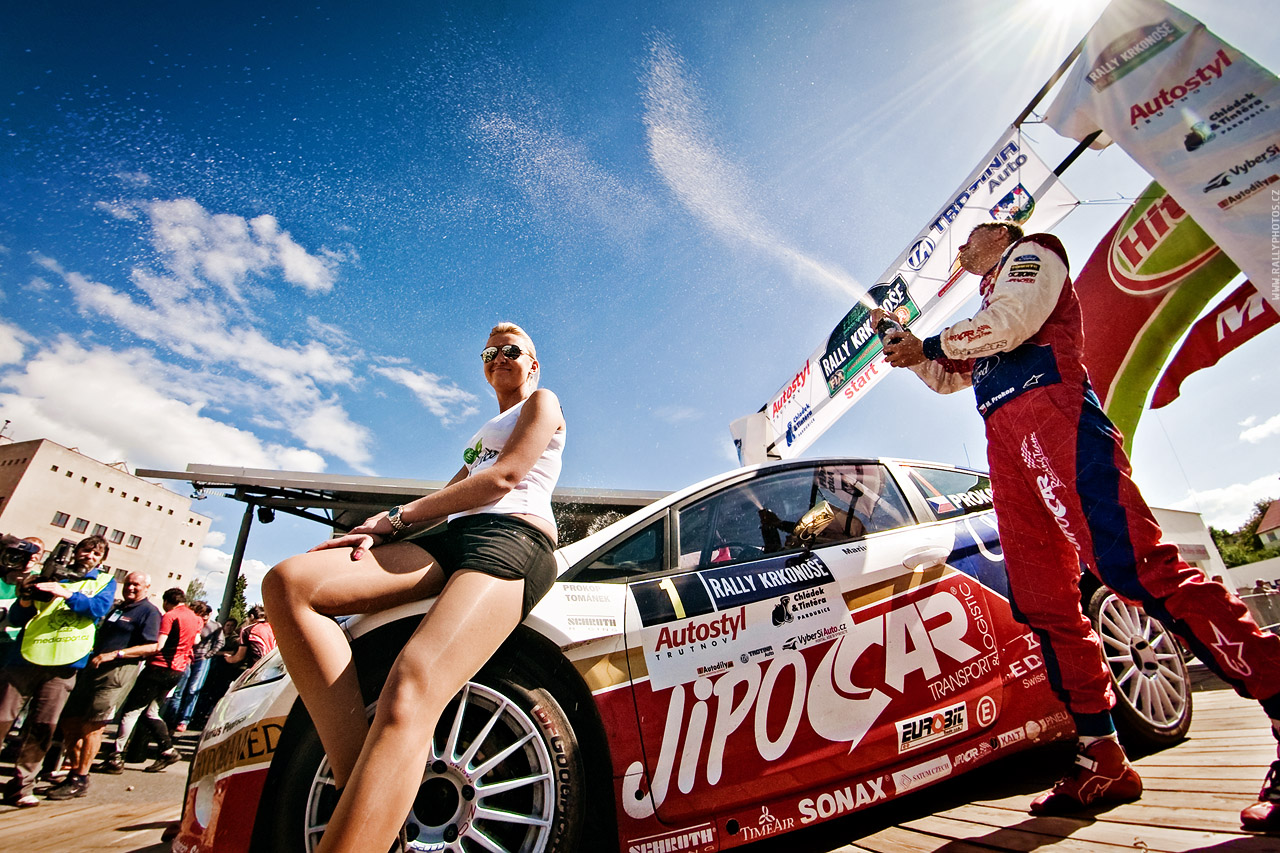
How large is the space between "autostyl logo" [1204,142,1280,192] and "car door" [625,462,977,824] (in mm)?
3753

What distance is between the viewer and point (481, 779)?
1.55 metres

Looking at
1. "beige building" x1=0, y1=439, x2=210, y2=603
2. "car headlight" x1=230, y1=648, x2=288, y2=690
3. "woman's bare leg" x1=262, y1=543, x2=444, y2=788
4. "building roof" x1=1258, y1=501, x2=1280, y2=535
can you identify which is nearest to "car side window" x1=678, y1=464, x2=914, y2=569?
"woman's bare leg" x1=262, y1=543, x2=444, y2=788

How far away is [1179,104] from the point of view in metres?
3.94

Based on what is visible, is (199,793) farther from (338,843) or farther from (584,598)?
(584,598)

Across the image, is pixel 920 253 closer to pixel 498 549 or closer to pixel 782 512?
pixel 782 512

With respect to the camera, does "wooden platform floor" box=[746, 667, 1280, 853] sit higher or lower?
lower

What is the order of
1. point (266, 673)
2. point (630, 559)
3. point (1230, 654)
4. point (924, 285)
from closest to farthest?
point (1230, 654)
point (266, 673)
point (630, 559)
point (924, 285)

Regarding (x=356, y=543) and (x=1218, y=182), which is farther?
(x=1218, y=182)

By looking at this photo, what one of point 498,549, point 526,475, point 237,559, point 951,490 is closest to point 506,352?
point 526,475

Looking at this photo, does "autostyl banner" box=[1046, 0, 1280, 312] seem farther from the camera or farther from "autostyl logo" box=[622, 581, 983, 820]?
the camera

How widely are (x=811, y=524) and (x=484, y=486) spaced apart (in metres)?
1.34

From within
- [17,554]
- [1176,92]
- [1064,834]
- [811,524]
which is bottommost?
[1064,834]

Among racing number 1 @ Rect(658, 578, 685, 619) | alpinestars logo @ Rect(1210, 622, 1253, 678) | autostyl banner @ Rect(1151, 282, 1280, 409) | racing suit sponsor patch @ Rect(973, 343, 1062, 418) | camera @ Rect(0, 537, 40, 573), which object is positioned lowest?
alpinestars logo @ Rect(1210, 622, 1253, 678)

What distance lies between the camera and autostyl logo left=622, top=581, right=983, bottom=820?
1709mm
